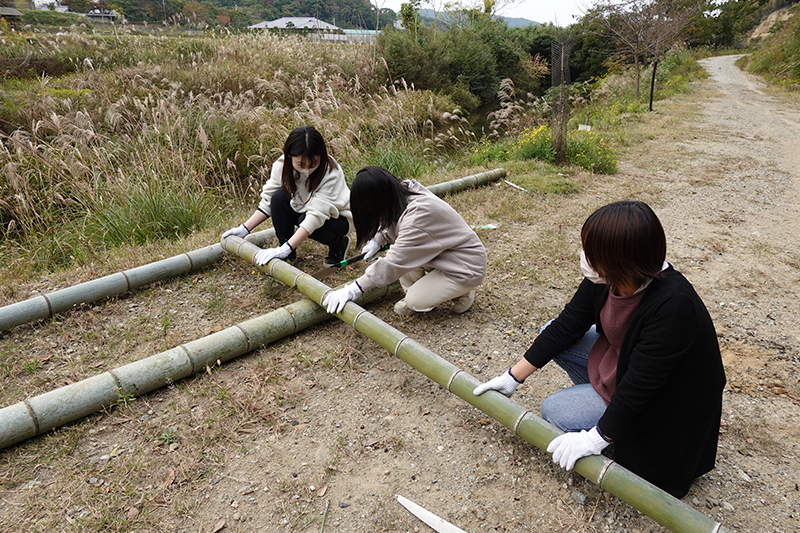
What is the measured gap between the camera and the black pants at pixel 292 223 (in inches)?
137

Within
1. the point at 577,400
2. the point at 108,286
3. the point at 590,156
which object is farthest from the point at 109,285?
the point at 590,156

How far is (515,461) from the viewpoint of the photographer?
2.00 meters

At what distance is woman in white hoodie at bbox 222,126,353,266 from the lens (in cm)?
311

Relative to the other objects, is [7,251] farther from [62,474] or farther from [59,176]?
[62,474]

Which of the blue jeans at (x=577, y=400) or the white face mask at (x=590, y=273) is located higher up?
the white face mask at (x=590, y=273)

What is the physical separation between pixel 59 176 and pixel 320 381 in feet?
12.1

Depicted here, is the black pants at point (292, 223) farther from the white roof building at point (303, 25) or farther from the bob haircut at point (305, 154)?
the white roof building at point (303, 25)

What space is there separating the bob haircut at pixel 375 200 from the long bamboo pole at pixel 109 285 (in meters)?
1.51

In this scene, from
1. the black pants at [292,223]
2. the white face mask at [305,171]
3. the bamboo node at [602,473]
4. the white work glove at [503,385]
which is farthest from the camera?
the black pants at [292,223]

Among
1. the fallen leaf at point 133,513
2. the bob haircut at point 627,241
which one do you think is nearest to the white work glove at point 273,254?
the fallen leaf at point 133,513

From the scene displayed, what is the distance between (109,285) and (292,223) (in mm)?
1273

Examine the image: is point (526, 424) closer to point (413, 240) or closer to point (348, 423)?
point (348, 423)

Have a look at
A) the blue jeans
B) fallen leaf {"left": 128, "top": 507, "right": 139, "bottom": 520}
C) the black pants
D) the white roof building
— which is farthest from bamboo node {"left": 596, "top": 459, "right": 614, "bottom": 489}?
the white roof building

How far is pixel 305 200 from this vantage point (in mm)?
3432
